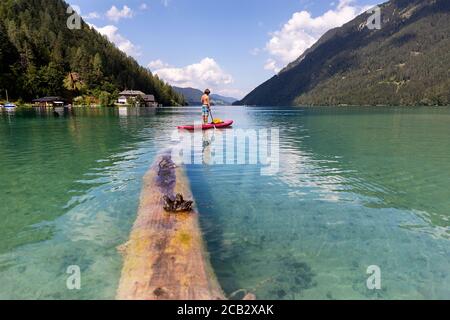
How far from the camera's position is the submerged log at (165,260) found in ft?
18.9

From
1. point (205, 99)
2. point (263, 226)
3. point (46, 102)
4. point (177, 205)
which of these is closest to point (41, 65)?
point (46, 102)

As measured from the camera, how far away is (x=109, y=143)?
29266mm

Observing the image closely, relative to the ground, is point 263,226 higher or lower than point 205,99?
lower

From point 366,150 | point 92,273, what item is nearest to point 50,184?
point 92,273

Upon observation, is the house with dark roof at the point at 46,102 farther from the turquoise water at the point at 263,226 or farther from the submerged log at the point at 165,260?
the submerged log at the point at 165,260

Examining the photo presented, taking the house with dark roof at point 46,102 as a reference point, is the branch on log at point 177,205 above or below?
below

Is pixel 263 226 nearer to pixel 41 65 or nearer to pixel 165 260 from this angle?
pixel 165 260

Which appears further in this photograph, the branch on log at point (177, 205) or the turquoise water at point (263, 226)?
the branch on log at point (177, 205)

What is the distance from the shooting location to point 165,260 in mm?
6750

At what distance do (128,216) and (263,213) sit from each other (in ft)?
15.3

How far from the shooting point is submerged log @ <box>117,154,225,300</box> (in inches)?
227

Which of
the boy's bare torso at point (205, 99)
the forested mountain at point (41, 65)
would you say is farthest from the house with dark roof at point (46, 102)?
the boy's bare torso at point (205, 99)

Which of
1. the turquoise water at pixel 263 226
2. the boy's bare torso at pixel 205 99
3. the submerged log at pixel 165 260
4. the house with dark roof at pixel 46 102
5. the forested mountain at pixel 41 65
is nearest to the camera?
the submerged log at pixel 165 260

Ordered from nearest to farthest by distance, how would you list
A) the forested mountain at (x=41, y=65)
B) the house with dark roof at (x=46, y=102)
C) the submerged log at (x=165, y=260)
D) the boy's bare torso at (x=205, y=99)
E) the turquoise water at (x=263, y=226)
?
the submerged log at (x=165, y=260) → the turquoise water at (x=263, y=226) → the boy's bare torso at (x=205, y=99) → the house with dark roof at (x=46, y=102) → the forested mountain at (x=41, y=65)
